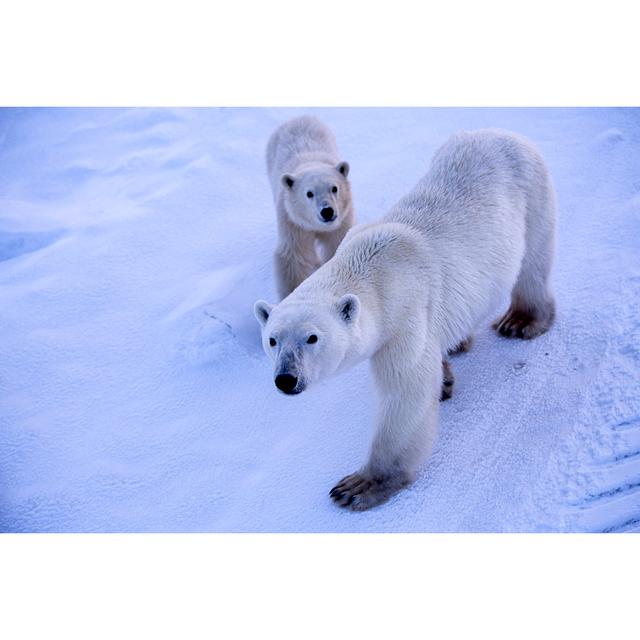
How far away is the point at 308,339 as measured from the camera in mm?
2488

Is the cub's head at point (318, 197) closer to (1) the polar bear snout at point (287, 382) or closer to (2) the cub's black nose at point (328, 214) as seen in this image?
(2) the cub's black nose at point (328, 214)

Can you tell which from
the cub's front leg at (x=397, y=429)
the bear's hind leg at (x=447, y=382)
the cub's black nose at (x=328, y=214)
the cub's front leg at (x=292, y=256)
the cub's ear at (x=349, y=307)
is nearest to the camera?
the cub's ear at (x=349, y=307)

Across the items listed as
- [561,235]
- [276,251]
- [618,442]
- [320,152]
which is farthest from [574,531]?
[320,152]

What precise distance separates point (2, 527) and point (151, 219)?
9.43 feet

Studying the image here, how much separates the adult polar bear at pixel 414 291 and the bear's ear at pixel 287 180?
122 centimetres

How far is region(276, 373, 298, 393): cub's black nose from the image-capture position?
2410mm

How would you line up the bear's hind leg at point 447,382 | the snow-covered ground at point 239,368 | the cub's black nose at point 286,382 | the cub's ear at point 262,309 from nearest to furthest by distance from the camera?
the cub's black nose at point 286,382
the cub's ear at point 262,309
the snow-covered ground at point 239,368
the bear's hind leg at point 447,382

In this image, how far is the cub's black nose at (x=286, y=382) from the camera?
7.91ft

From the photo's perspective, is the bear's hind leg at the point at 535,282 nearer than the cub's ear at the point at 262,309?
No

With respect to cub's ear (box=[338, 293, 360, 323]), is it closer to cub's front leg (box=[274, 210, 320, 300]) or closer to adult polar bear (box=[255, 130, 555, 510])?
adult polar bear (box=[255, 130, 555, 510])

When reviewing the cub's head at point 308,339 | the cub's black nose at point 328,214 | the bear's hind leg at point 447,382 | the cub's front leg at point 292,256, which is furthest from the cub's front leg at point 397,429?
the cub's front leg at point 292,256

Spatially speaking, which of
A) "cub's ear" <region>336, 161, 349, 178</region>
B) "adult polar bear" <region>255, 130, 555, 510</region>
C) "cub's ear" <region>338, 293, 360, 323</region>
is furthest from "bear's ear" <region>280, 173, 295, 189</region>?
"cub's ear" <region>338, 293, 360, 323</region>

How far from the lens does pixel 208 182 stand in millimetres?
5684

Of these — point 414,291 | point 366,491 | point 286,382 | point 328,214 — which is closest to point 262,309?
point 286,382
